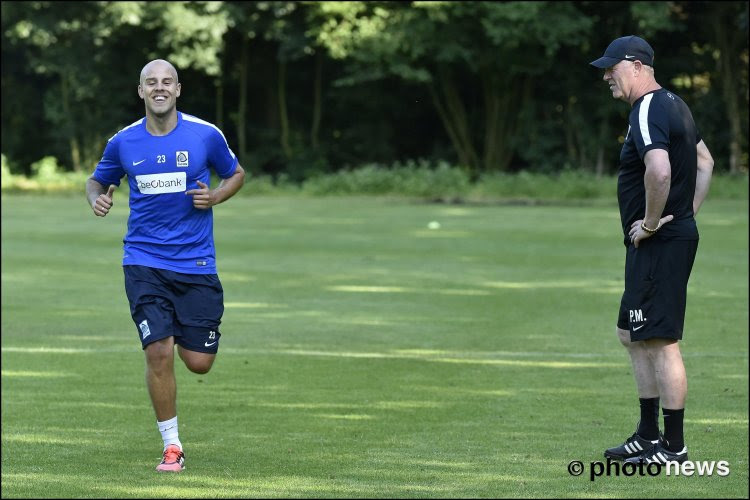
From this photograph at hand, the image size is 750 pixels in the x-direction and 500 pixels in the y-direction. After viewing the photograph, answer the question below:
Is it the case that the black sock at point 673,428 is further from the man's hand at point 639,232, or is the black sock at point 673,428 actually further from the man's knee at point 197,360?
the man's knee at point 197,360

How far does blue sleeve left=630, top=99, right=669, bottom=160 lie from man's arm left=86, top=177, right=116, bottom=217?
254cm

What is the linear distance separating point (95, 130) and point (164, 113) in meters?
46.3

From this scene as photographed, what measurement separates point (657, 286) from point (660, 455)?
3.00 feet

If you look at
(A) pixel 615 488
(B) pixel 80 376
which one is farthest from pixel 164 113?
(B) pixel 80 376

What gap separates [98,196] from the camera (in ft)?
24.7

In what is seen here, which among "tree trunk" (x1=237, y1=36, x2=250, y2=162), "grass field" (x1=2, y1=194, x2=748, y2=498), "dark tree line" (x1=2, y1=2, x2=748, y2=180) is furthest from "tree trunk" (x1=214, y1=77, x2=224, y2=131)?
"grass field" (x1=2, y1=194, x2=748, y2=498)

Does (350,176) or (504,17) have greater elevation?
(504,17)

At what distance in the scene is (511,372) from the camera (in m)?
13.6

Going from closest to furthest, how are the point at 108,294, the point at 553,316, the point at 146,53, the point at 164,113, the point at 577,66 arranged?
the point at 164,113 < the point at 553,316 < the point at 108,294 < the point at 577,66 < the point at 146,53

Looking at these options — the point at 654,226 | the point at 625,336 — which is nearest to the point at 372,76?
the point at 625,336

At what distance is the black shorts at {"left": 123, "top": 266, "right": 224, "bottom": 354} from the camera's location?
7.76m

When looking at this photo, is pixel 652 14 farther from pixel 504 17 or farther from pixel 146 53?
pixel 146 53

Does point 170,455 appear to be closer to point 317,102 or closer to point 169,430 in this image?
point 169,430

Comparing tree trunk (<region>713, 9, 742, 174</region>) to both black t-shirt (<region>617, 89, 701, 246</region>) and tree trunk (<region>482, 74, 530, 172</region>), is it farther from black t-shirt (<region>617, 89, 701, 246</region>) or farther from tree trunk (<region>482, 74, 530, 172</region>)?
black t-shirt (<region>617, 89, 701, 246</region>)
